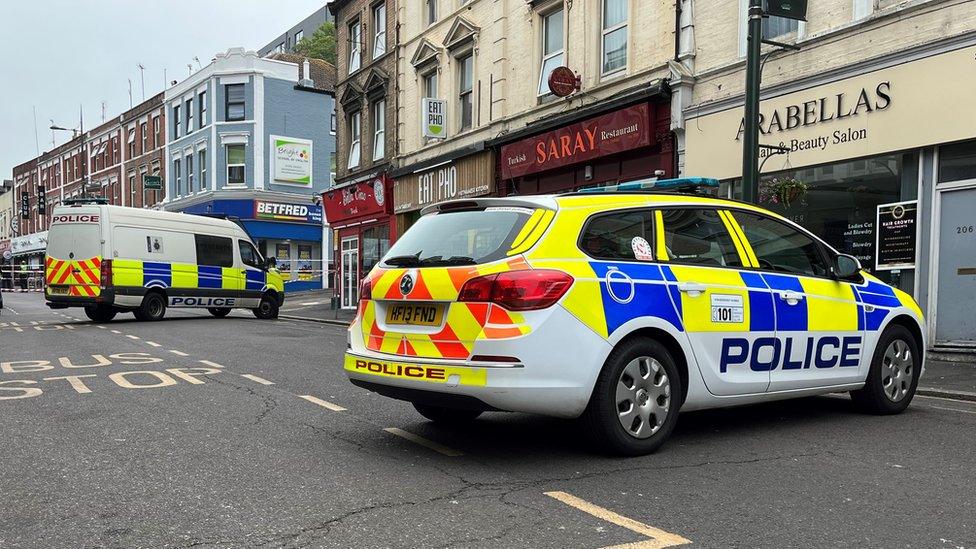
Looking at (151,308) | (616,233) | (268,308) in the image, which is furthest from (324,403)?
(268,308)

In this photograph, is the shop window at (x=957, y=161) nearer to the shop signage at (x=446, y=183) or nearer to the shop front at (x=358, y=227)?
the shop signage at (x=446, y=183)

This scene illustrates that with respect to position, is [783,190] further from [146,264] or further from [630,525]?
[146,264]

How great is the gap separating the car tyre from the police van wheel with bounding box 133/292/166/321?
1.85 ft

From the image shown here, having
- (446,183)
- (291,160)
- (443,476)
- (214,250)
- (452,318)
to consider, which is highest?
(291,160)

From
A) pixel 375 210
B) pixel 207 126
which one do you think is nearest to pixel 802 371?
pixel 375 210

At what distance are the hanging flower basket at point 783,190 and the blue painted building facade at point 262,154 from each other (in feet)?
95.7

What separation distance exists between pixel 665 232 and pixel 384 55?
855 inches

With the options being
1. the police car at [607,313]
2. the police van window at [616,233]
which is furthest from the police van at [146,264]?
the police van window at [616,233]

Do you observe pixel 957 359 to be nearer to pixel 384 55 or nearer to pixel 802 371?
pixel 802 371

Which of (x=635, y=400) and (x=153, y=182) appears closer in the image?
(x=635, y=400)

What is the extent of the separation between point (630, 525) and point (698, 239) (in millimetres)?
2478

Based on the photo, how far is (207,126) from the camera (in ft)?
130

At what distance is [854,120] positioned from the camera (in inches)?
462

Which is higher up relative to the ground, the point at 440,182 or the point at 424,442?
the point at 440,182
